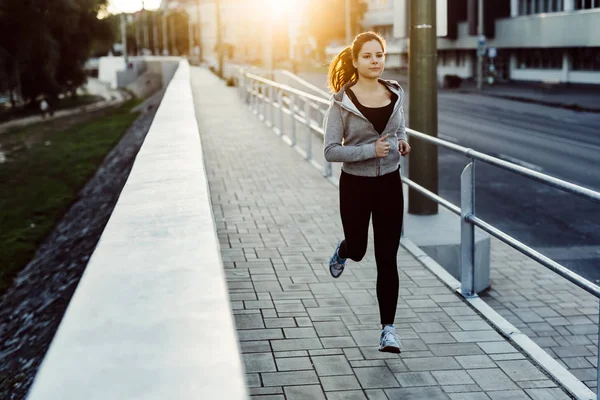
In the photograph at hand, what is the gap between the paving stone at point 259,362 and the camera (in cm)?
456

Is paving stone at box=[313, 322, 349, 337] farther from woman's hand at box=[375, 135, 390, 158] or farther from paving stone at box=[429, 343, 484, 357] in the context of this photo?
woman's hand at box=[375, 135, 390, 158]

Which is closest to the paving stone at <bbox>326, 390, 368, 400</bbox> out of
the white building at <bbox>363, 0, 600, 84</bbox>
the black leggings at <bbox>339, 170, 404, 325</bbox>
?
the black leggings at <bbox>339, 170, 404, 325</bbox>

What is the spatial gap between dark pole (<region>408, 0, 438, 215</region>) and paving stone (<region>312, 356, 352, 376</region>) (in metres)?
4.12

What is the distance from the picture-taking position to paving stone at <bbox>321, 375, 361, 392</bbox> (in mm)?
4332

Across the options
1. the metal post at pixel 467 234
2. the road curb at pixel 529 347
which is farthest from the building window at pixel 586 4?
the metal post at pixel 467 234

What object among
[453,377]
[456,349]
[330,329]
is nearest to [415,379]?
[453,377]

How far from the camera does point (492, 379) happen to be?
4.43m

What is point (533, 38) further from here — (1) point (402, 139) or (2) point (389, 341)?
(2) point (389, 341)

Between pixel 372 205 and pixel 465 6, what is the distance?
2142 inches

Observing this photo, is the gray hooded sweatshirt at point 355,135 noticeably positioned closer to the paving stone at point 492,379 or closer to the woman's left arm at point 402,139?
the woman's left arm at point 402,139

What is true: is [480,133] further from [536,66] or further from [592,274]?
[536,66]

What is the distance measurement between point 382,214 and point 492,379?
1.01m

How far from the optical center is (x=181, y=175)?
5.81 metres

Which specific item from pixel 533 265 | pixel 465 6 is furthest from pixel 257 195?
pixel 465 6
